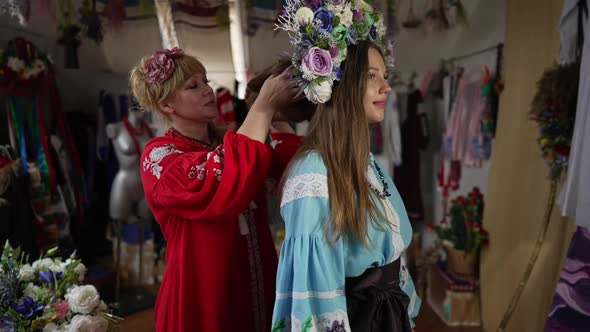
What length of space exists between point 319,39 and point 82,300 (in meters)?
0.97

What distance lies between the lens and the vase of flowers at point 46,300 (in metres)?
1.13

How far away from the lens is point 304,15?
3.08 ft

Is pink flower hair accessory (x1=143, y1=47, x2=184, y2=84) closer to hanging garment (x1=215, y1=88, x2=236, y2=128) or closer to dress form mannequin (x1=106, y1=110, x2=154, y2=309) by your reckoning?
hanging garment (x1=215, y1=88, x2=236, y2=128)

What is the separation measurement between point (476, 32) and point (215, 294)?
2491 mm

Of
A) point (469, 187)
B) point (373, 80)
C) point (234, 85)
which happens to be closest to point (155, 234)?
point (234, 85)

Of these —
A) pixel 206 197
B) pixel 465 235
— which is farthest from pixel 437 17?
pixel 206 197

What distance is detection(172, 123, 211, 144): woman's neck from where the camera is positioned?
4.20ft

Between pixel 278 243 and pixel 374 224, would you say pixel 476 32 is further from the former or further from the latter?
pixel 374 224

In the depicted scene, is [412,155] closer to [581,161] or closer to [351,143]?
[581,161]

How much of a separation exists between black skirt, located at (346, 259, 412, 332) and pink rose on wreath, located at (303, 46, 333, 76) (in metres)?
0.49

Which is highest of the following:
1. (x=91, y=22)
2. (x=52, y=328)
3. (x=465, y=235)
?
(x=91, y=22)

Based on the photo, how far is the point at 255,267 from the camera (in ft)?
4.08

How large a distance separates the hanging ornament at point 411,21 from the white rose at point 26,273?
2303mm

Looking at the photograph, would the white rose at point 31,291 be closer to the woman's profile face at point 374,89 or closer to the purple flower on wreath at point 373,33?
the woman's profile face at point 374,89
